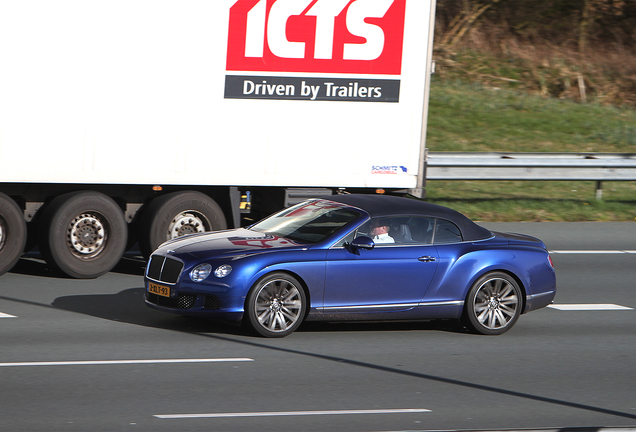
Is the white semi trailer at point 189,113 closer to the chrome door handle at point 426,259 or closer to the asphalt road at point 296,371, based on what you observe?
the asphalt road at point 296,371

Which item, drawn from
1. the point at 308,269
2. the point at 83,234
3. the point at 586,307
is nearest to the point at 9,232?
the point at 83,234

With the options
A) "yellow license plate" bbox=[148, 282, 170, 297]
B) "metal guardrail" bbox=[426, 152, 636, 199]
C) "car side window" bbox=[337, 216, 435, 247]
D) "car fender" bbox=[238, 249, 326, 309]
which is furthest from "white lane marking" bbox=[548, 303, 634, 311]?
"metal guardrail" bbox=[426, 152, 636, 199]

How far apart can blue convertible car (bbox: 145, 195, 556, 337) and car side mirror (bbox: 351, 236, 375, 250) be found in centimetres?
1

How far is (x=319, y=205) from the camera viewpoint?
34.4 feet

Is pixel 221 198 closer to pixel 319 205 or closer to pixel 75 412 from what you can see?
pixel 319 205

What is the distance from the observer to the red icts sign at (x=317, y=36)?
1225 centimetres

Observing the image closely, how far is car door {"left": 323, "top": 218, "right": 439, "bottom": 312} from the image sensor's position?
30.9 ft

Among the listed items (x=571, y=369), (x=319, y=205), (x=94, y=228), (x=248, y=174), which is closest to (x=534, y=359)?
(x=571, y=369)

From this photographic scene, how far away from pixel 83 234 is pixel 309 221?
3440 mm

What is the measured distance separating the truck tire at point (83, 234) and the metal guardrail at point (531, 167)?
7.66 metres

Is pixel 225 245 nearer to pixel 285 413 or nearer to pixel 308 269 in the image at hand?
pixel 308 269

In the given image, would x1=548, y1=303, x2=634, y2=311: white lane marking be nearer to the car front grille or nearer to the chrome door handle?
A: the chrome door handle

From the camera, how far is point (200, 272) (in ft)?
29.8

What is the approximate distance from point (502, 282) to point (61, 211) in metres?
5.37
